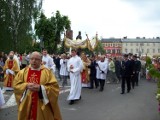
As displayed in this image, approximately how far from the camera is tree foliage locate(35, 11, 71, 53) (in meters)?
38.6

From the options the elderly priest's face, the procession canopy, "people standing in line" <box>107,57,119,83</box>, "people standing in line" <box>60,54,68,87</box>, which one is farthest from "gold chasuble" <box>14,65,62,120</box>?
the procession canopy

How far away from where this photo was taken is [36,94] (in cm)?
696

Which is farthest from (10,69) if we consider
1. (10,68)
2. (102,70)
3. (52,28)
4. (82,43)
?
(52,28)

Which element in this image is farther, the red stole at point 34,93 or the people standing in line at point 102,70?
the people standing in line at point 102,70

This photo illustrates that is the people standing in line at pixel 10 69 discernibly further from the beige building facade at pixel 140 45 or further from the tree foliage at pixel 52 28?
the beige building facade at pixel 140 45

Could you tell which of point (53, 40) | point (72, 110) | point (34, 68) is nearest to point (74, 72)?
point (72, 110)

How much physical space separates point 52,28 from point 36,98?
32209 millimetres

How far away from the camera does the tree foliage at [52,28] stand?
127 ft

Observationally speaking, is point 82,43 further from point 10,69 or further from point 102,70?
point 10,69

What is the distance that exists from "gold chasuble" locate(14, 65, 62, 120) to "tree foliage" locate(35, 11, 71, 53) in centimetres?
3106

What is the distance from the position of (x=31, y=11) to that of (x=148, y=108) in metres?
37.1

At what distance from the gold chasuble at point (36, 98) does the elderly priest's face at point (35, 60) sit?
10 cm

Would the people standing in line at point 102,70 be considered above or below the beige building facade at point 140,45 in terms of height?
below

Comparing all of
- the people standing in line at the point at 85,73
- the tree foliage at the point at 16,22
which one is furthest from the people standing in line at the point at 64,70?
the tree foliage at the point at 16,22
